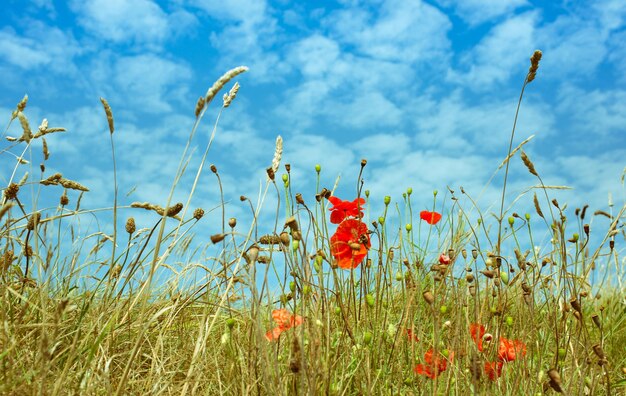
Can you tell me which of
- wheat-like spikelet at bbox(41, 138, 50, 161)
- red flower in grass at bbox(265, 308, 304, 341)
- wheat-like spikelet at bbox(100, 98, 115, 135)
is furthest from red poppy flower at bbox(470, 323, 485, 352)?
wheat-like spikelet at bbox(41, 138, 50, 161)

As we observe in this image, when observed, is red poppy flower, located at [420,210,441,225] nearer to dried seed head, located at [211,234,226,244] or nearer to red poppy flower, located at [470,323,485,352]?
red poppy flower, located at [470,323,485,352]

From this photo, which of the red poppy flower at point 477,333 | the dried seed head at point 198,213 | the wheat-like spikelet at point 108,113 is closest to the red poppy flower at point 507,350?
the red poppy flower at point 477,333

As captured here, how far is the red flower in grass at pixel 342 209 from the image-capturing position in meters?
2.96

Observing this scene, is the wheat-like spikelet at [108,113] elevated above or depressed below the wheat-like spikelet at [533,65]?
below

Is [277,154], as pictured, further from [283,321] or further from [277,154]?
[283,321]

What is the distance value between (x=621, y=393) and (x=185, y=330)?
2140 mm

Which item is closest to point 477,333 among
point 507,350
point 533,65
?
point 507,350

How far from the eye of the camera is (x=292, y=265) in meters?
2.25

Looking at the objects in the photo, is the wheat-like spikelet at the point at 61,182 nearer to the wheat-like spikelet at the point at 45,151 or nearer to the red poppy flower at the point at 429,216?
the wheat-like spikelet at the point at 45,151

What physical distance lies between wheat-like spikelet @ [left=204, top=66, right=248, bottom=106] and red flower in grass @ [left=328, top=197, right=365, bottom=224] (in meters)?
1.34

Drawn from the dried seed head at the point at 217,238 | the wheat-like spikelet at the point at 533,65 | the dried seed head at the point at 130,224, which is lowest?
the dried seed head at the point at 217,238

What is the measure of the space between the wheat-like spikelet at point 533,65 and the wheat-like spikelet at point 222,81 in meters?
1.14

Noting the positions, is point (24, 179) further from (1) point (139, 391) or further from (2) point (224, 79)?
(2) point (224, 79)

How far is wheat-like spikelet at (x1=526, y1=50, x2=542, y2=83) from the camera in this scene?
2.26 m
